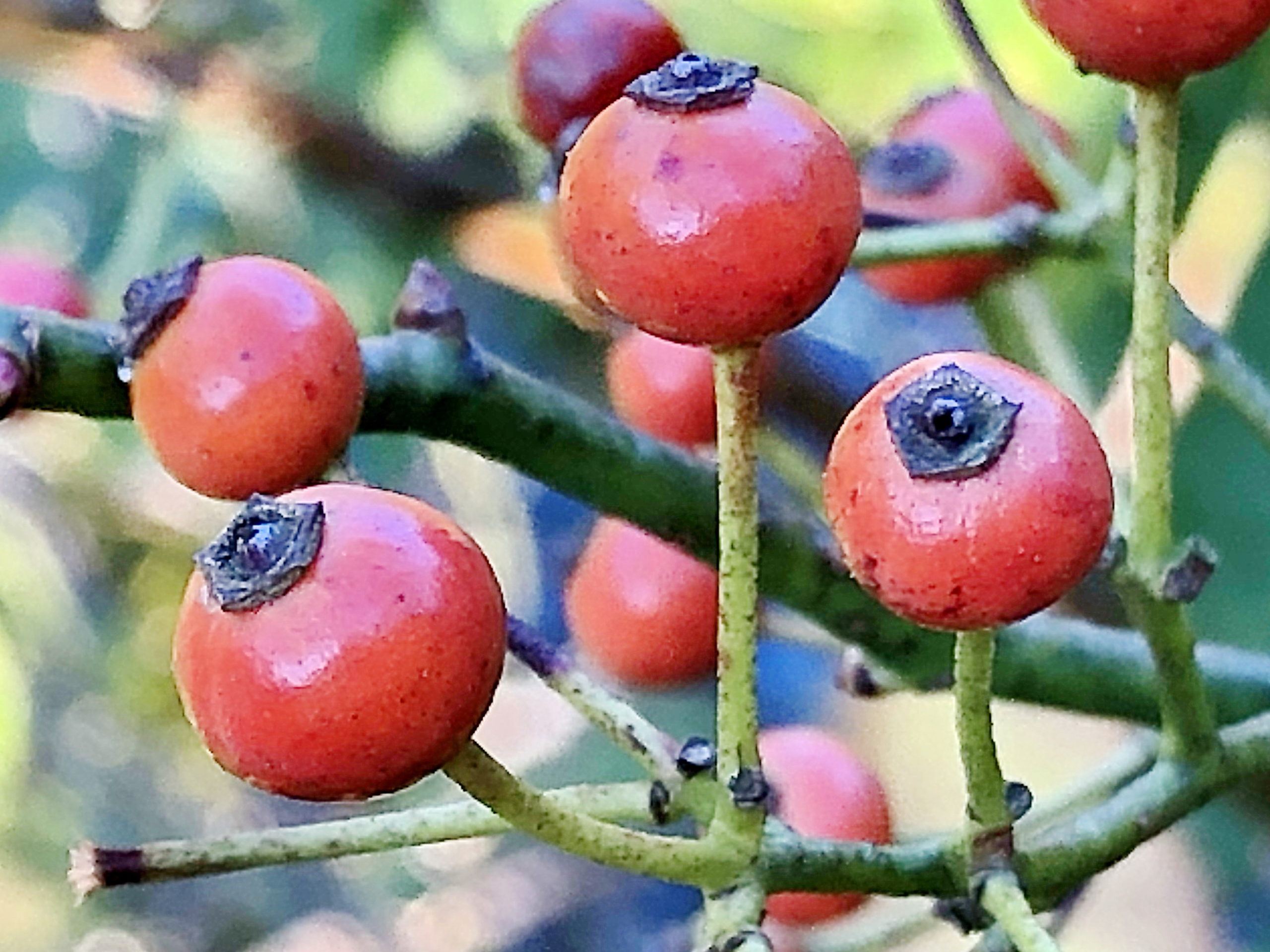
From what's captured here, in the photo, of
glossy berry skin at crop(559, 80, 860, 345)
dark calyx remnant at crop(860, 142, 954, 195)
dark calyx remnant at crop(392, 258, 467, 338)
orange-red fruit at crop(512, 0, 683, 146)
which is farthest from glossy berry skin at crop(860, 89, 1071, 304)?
glossy berry skin at crop(559, 80, 860, 345)

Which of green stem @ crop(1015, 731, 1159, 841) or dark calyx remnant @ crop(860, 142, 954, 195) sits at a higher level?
dark calyx remnant @ crop(860, 142, 954, 195)

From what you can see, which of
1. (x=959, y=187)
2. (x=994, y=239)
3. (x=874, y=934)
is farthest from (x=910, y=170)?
(x=874, y=934)

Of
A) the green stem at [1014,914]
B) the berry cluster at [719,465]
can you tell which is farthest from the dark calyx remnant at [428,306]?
the green stem at [1014,914]

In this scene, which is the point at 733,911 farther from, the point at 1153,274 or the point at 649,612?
the point at 649,612

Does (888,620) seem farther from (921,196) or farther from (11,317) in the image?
(11,317)

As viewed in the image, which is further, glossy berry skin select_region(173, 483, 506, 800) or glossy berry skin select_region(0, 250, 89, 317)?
glossy berry skin select_region(0, 250, 89, 317)

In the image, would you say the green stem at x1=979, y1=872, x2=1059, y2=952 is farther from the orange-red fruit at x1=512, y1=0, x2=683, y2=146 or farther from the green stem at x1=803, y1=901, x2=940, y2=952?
the orange-red fruit at x1=512, y1=0, x2=683, y2=146
